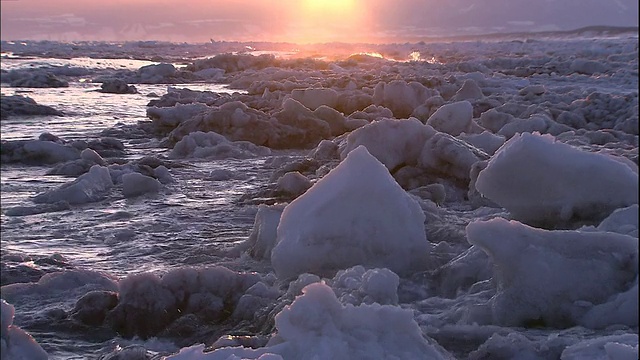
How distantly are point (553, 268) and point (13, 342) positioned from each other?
165 centimetres

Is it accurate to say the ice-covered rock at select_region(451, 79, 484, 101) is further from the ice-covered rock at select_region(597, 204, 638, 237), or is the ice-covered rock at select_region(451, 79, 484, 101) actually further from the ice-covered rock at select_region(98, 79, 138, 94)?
the ice-covered rock at select_region(597, 204, 638, 237)

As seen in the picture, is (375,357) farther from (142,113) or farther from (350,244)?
(142,113)

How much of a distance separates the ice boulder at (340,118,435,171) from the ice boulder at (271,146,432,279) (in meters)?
2.33

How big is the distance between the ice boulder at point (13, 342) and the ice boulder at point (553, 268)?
1.35m

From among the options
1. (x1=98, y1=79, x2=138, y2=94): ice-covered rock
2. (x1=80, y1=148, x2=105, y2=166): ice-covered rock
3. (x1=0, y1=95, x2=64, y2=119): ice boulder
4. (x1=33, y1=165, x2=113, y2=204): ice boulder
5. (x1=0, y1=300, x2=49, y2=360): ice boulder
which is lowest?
(x1=98, y1=79, x2=138, y2=94): ice-covered rock

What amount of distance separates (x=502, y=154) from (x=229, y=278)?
1.29m

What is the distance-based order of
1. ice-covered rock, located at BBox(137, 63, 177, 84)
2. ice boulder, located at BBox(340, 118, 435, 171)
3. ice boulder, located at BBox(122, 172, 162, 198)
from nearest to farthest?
ice boulder, located at BBox(122, 172, 162, 198) → ice boulder, located at BBox(340, 118, 435, 171) → ice-covered rock, located at BBox(137, 63, 177, 84)

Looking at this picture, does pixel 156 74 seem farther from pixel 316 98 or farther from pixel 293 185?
pixel 293 185

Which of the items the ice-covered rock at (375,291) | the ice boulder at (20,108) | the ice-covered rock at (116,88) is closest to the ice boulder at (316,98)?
the ice boulder at (20,108)

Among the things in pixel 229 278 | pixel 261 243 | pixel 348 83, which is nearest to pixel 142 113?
pixel 348 83

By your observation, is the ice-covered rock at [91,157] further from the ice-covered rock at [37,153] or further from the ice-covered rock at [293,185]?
the ice-covered rock at [293,185]

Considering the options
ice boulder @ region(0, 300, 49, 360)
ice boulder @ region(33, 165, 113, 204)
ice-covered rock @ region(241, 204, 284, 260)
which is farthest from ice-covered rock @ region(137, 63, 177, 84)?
ice boulder @ region(0, 300, 49, 360)

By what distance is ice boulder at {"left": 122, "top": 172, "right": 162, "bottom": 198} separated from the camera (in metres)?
5.28

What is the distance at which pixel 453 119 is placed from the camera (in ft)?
22.6
